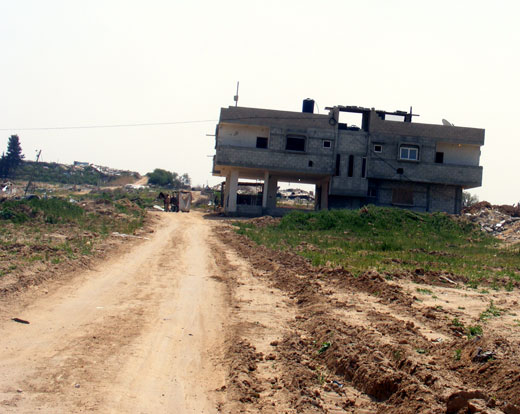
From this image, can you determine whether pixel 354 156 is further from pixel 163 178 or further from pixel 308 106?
pixel 163 178

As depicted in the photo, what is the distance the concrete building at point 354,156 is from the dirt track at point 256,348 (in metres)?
28.0

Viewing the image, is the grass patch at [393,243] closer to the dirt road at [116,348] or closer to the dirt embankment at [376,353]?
the dirt embankment at [376,353]

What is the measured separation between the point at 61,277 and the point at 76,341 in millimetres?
4895

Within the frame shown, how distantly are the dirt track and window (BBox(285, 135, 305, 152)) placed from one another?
28.4 metres

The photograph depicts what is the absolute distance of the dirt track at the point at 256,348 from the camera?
5.21 m

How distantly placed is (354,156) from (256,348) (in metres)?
34.3

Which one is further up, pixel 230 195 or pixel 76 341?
pixel 230 195

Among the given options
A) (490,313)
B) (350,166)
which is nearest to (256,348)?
(490,313)

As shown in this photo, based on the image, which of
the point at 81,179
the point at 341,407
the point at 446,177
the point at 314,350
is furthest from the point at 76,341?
the point at 81,179

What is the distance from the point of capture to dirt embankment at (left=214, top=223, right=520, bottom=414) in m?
5.26

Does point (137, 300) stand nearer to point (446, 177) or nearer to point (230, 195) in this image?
point (230, 195)

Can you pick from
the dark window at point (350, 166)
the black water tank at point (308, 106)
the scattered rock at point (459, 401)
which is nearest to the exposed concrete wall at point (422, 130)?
the dark window at point (350, 166)

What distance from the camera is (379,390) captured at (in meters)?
5.60

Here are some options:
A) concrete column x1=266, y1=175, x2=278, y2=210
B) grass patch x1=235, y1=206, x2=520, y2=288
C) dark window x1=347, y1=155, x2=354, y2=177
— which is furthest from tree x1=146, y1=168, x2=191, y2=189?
grass patch x1=235, y1=206, x2=520, y2=288
